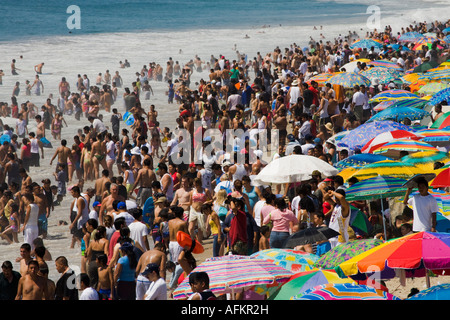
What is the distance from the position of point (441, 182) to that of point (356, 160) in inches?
75.4

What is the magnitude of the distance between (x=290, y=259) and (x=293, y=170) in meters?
4.05

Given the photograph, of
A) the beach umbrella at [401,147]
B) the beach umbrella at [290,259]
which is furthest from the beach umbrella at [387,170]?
the beach umbrella at [290,259]

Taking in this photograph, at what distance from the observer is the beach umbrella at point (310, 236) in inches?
334

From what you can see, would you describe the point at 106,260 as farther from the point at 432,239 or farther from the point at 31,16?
the point at 31,16

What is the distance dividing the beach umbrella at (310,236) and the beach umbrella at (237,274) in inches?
49.7

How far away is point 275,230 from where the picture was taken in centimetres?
986

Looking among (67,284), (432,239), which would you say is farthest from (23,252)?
(432,239)

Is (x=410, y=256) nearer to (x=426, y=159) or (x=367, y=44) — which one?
(x=426, y=159)

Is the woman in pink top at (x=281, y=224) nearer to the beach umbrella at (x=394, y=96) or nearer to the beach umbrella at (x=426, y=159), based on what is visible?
the beach umbrella at (x=426, y=159)

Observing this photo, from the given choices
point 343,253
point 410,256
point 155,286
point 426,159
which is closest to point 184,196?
point 426,159

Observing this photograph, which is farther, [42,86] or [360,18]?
[360,18]

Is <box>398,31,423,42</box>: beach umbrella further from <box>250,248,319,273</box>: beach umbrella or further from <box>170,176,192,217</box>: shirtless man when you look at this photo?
<box>250,248,319,273</box>: beach umbrella
